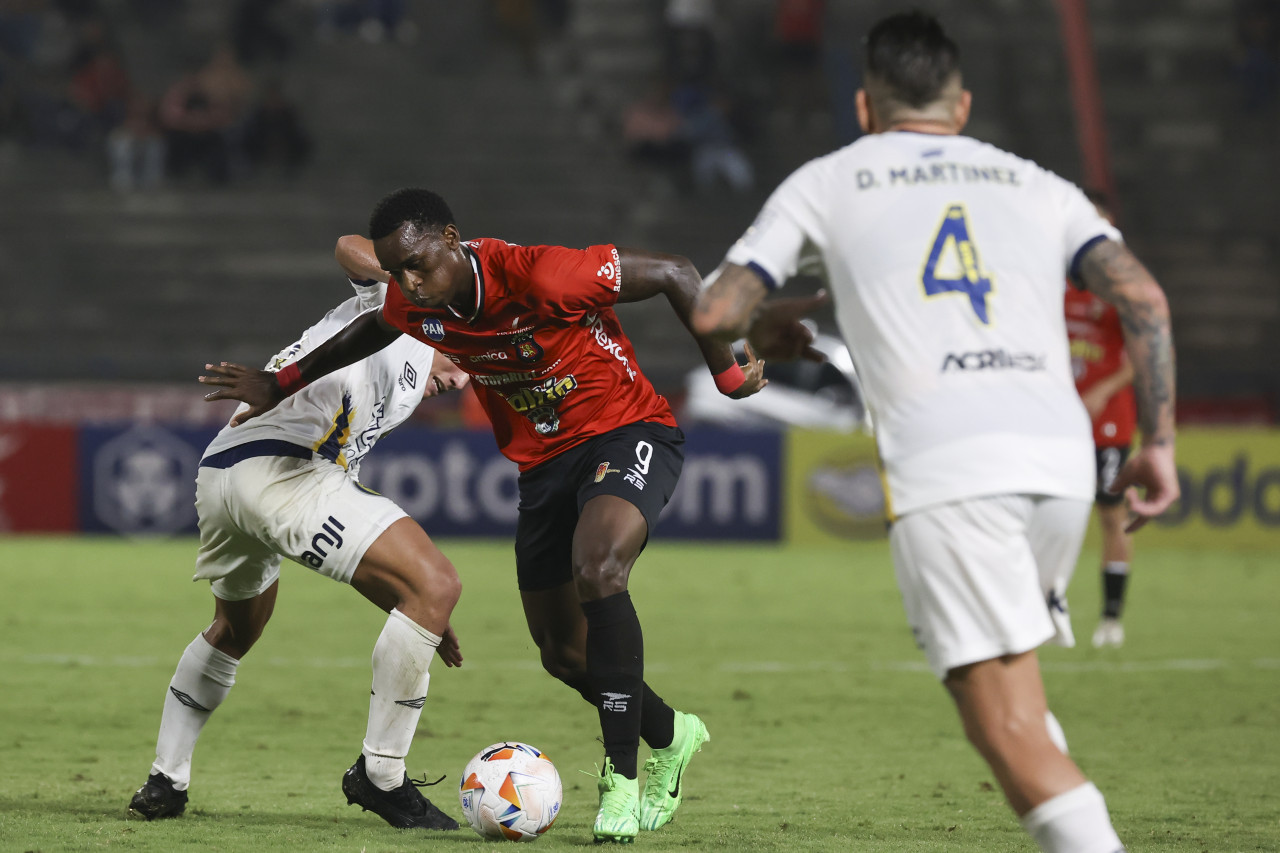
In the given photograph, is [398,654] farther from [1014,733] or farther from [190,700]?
[1014,733]

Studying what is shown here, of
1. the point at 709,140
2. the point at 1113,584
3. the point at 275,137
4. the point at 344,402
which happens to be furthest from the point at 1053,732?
the point at 275,137

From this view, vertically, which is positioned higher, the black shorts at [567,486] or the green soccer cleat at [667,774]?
the black shorts at [567,486]

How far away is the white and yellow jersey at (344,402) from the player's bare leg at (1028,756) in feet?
9.10

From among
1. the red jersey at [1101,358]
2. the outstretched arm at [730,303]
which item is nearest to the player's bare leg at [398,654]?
the outstretched arm at [730,303]

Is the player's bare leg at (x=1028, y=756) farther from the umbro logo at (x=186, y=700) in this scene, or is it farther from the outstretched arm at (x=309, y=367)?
the umbro logo at (x=186, y=700)

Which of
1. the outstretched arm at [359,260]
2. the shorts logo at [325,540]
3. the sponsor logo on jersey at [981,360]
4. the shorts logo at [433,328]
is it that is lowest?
the shorts logo at [325,540]

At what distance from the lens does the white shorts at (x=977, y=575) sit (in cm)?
342

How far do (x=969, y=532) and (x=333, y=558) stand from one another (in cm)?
246

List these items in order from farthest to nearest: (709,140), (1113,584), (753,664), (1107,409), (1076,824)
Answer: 1. (709,140)
2. (1107,409)
3. (1113,584)
4. (753,664)
5. (1076,824)

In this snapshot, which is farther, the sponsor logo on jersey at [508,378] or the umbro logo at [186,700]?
the umbro logo at [186,700]

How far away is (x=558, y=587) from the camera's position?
550 cm

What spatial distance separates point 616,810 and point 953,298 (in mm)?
2191

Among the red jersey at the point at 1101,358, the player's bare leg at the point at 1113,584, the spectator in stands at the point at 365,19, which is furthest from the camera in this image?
the spectator in stands at the point at 365,19

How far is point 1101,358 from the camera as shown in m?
10.3
